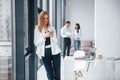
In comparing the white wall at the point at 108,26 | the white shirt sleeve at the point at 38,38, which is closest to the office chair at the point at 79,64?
the white shirt sleeve at the point at 38,38

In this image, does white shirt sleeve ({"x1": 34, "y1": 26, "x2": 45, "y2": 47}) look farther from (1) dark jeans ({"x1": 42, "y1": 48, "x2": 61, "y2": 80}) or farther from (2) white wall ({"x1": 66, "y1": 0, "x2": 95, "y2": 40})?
(2) white wall ({"x1": 66, "y1": 0, "x2": 95, "y2": 40})

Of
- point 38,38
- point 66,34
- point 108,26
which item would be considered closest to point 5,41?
point 38,38

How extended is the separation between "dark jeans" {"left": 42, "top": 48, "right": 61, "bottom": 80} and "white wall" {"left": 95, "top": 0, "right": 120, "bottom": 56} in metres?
2.68

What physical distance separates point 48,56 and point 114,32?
3180mm

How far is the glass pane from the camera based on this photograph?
12.0ft

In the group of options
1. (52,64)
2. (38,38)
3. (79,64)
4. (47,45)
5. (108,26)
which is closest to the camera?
(79,64)

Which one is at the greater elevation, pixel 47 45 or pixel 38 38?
pixel 38 38

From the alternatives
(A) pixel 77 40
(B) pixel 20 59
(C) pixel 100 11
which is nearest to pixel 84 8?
(A) pixel 77 40

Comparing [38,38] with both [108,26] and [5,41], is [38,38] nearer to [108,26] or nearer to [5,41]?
[5,41]

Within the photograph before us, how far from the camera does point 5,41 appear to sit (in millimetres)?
3760

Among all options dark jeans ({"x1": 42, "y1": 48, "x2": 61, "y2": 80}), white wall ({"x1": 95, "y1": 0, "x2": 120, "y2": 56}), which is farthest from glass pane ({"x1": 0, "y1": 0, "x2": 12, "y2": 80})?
white wall ({"x1": 95, "y1": 0, "x2": 120, "y2": 56})

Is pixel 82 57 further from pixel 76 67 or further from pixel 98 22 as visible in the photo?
pixel 98 22

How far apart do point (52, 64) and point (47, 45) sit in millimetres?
479

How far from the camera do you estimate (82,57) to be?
5.02 m
